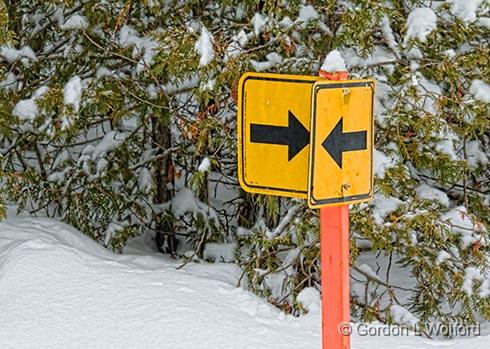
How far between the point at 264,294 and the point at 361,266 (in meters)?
0.58

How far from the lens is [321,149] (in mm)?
2395

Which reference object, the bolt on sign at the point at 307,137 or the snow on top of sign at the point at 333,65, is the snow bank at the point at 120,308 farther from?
the snow on top of sign at the point at 333,65

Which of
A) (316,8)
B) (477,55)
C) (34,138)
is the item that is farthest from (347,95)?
(34,138)

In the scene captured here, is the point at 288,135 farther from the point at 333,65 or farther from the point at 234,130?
the point at 234,130

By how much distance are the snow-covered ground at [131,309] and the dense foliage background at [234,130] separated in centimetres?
29

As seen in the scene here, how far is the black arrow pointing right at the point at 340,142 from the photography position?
7.91 feet

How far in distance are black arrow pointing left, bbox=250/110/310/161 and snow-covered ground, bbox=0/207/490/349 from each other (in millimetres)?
1451

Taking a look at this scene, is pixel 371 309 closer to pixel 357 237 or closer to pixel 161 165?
pixel 357 237

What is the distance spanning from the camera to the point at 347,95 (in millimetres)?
2428

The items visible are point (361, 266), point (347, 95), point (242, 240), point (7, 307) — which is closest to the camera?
point (347, 95)

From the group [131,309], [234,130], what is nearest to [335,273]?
[131,309]

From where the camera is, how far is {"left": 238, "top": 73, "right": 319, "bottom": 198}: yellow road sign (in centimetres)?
244

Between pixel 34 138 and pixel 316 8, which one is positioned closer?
pixel 316 8

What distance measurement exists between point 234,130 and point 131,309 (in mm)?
1214
